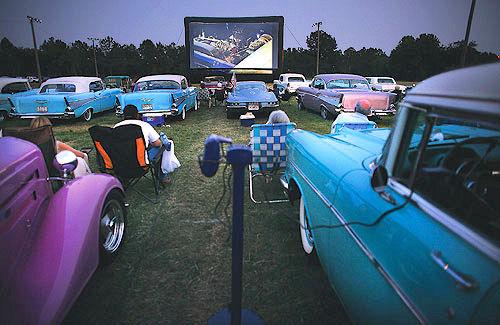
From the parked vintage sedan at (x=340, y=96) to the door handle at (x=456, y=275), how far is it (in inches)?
338

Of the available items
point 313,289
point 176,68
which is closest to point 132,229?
point 313,289

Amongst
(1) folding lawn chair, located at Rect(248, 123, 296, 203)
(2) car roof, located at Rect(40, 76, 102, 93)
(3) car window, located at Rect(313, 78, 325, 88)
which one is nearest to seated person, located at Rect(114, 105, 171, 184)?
(1) folding lawn chair, located at Rect(248, 123, 296, 203)

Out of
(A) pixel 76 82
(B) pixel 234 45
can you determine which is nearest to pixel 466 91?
(A) pixel 76 82

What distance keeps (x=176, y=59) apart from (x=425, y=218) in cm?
6494

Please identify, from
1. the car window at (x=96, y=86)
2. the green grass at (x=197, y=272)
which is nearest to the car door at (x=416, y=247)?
the green grass at (x=197, y=272)

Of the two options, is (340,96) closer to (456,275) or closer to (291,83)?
(456,275)

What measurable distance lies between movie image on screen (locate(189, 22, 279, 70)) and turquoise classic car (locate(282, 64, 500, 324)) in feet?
55.7

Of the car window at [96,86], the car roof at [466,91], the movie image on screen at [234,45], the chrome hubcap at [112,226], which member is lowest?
the chrome hubcap at [112,226]

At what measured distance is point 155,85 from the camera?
1093 cm

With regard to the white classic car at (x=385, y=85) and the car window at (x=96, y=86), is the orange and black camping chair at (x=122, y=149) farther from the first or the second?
the white classic car at (x=385, y=85)

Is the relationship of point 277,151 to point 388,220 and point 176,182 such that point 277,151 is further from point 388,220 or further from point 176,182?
point 388,220

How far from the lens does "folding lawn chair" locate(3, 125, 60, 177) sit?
337 cm

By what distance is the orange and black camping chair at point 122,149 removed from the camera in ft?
13.2

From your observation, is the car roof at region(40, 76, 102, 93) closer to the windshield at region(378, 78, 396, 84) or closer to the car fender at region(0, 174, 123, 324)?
the car fender at region(0, 174, 123, 324)
